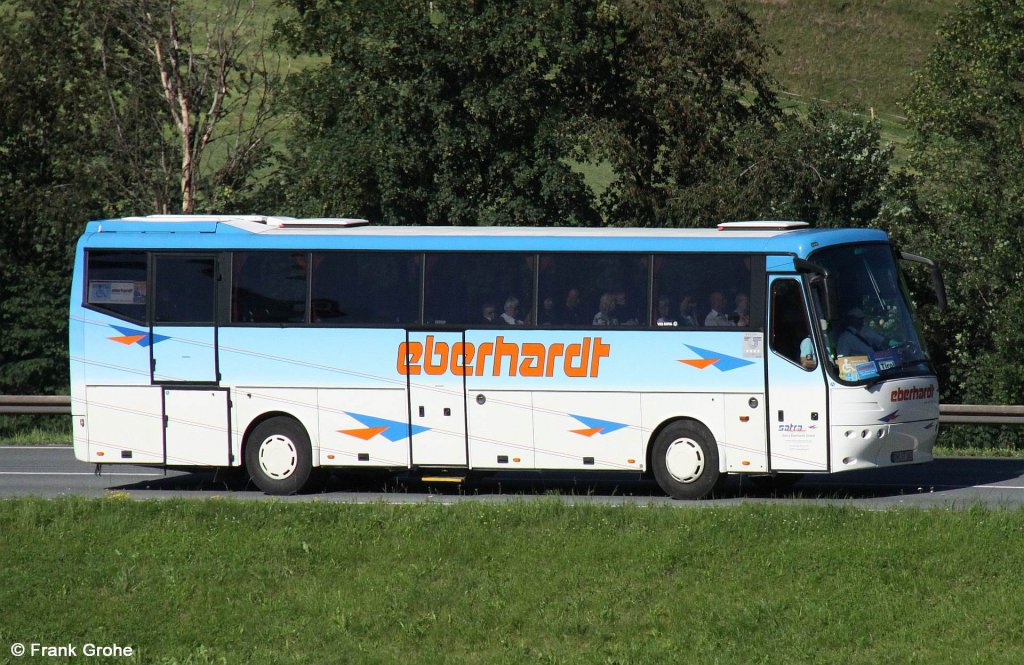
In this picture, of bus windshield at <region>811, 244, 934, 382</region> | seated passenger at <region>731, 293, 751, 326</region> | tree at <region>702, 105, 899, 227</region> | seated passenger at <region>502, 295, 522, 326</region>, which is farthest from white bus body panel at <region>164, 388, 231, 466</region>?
tree at <region>702, 105, 899, 227</region>

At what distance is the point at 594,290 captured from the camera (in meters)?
16.3

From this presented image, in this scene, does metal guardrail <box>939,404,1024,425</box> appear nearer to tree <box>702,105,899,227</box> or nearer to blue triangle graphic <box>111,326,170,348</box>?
tree <box>702,105,899,227</box>

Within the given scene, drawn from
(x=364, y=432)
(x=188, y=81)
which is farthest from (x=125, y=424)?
(x=188, y=81)

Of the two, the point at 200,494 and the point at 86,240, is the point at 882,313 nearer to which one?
the point at 200,494

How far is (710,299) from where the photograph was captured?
1602 cm

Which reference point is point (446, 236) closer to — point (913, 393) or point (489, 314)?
point (489, 314)

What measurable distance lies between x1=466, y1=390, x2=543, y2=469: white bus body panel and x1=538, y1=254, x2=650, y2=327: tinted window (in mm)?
969

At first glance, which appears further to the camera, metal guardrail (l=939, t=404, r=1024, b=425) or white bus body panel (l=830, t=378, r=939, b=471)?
metal guardrail (l=939, t=404, r=1024, b=425)

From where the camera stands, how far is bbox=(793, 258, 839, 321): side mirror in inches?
607

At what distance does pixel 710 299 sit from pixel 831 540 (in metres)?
4.09

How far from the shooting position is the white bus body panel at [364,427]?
16641mm

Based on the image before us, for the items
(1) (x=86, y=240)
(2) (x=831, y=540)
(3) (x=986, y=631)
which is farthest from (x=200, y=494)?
(3) (x=986, y=631)

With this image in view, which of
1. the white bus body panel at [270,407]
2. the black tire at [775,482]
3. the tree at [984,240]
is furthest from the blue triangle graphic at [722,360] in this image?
the tree at [984,240]

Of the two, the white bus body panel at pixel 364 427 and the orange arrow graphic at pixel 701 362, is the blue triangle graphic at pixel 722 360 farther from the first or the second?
the white bus body panel at pixel 364 427
